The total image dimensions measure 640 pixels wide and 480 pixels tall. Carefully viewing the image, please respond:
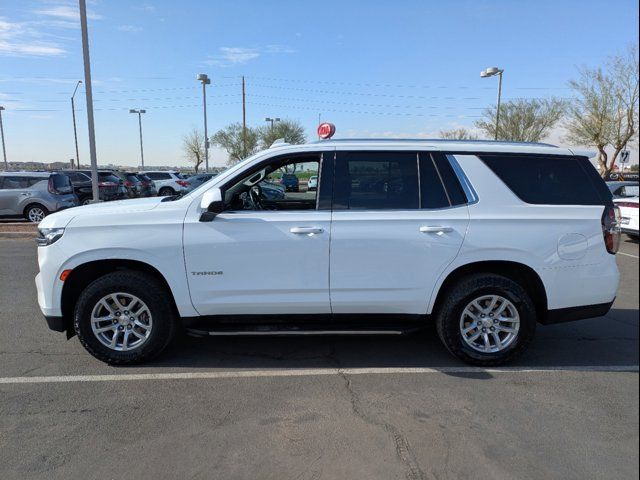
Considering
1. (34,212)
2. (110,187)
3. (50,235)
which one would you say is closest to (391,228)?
(50,235)

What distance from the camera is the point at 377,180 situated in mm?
4039

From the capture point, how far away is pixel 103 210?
4.03 metres

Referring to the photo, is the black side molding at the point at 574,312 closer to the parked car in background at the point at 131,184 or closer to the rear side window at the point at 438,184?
the rear side window at the point at 438,184

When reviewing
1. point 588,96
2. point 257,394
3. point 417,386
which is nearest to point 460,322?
point 417,386

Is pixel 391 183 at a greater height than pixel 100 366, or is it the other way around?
pixel 391 183

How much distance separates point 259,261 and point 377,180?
49.6 inches

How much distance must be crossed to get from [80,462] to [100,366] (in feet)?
4.81

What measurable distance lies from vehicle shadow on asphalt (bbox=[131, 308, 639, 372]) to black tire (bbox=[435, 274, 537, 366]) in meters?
0.21

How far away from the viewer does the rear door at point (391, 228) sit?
3.87m

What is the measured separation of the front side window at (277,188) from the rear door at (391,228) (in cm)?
36

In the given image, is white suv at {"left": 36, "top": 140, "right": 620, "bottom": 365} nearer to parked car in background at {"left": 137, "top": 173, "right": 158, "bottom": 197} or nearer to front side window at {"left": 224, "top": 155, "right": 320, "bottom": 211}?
front side window at {"left": 224, "top": 155, "right": 320, "bottom": 211}

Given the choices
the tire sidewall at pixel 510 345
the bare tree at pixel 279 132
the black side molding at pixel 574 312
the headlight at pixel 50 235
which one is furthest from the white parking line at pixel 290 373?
the bare tree at pixel 279 132

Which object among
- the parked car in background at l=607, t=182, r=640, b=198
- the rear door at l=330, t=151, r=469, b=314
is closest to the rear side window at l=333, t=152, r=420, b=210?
the rear door at l=330, t=151, r=469, b=314

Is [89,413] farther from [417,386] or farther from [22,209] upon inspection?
[22,209]
